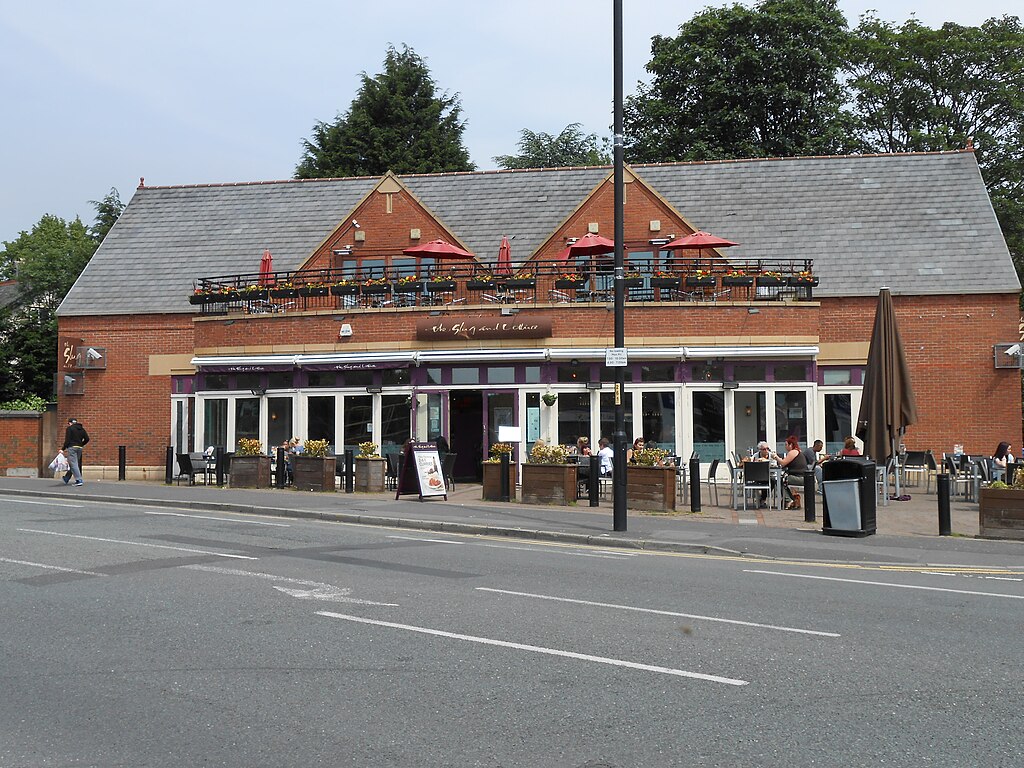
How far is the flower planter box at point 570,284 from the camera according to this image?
25.6m

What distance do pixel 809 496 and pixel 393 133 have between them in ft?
122

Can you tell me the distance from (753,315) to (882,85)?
2504 cm

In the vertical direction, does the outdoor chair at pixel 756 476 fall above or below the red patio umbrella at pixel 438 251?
below

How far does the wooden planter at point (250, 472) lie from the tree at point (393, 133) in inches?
1069

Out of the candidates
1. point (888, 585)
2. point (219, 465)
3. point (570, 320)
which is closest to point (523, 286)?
point (570, 320)

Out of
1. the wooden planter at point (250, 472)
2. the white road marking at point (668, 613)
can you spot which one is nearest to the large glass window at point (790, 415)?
the wooden planter at point (250, 472)

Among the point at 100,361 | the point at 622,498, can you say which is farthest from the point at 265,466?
the point at 622,498

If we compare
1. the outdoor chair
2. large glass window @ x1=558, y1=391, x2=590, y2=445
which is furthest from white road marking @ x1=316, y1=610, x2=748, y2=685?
large glass window @ x1=558, y1=391, x2=590, y2=445

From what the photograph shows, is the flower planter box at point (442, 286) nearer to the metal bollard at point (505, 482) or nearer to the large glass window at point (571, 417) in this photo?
the large glass window at point (571, 417)

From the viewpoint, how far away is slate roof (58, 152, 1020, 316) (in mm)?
28094

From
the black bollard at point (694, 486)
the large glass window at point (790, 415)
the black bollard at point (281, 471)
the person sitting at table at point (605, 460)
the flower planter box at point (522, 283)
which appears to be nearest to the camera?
the black bollard at point (694, 486)

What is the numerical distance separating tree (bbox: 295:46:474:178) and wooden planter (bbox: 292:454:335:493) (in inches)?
1094

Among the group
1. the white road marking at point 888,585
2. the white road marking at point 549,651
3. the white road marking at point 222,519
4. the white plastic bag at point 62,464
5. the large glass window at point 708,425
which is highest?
the large glass window at point 708,425

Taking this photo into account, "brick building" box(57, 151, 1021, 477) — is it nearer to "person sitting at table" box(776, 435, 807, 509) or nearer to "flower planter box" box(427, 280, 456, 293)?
"flower planter box" box(427, 280, 456, 293)
